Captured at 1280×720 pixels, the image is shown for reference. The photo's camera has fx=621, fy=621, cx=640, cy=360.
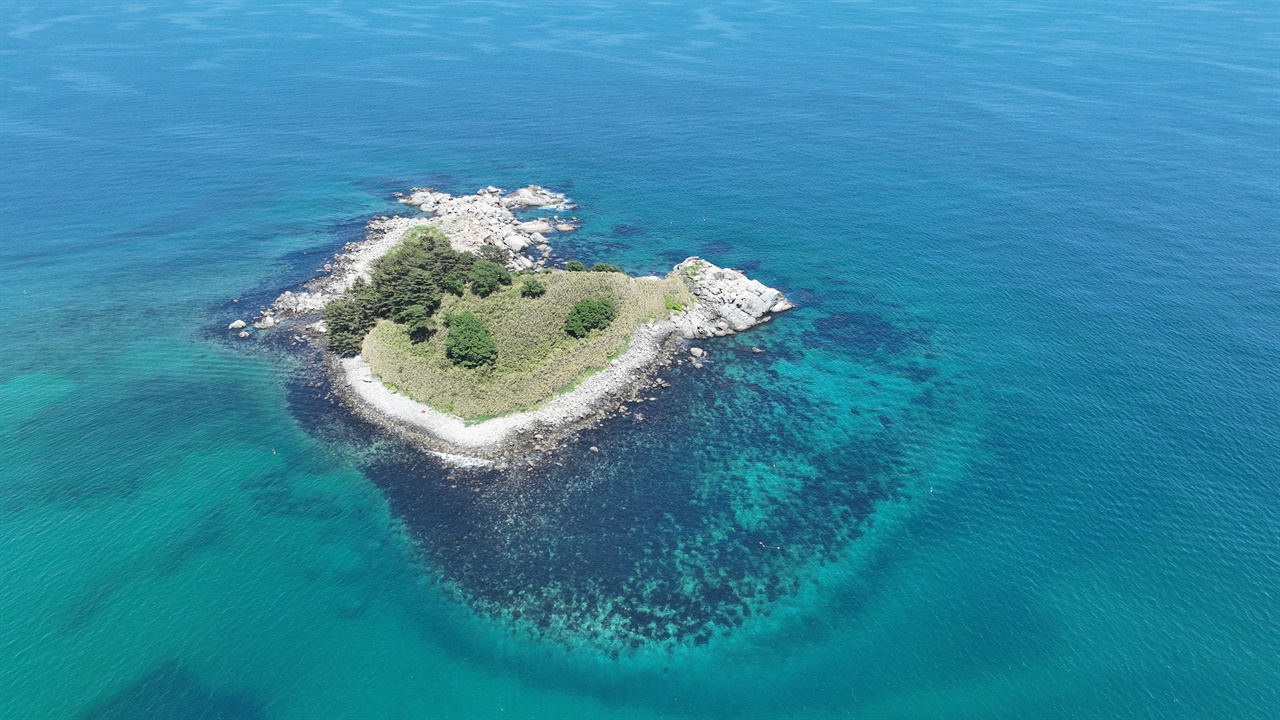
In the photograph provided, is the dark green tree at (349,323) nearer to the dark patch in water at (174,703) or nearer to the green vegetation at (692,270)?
the dark patch in water at (174,703)

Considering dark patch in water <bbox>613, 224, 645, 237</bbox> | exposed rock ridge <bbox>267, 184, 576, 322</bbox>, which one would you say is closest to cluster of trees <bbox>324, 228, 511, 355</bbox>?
exposed rock ridge <bbox>267, 184, 576, 322</bbox>

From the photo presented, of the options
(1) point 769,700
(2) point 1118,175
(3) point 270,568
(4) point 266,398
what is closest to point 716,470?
(1) point 769,700

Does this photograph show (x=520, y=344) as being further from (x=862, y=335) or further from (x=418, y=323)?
(x=862, y=335)

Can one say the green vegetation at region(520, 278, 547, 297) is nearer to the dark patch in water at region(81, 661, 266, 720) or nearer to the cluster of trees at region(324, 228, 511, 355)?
the cluster of trees at region(324, 228, 511, 355)

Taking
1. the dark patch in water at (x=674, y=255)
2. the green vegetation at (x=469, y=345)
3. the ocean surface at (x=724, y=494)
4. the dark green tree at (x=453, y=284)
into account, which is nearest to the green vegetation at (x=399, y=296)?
the dark green tree at (x=453, y=284)

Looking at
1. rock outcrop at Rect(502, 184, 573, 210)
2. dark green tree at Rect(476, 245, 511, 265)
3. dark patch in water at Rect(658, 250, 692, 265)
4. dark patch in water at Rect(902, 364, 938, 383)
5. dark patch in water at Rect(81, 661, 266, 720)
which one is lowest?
dark patch in water at Rect(81, 661, 266, 720)

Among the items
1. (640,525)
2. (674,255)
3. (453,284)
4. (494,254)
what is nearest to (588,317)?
(453,284)
